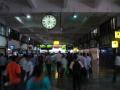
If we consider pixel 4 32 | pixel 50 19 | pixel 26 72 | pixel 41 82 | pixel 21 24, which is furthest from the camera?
pixel 21 24

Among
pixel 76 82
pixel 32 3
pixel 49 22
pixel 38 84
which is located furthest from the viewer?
pixel 49 22

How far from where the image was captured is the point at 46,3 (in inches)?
979

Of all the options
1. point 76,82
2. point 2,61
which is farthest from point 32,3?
point 76,82

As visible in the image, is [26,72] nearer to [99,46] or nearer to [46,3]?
[46,3]

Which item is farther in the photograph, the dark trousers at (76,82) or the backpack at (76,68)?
the dark trousers at (76,82)

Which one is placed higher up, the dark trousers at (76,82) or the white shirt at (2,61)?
the white shirt at (2,61)

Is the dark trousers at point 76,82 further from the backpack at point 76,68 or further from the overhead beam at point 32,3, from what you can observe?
the overhead beam at point 32,3

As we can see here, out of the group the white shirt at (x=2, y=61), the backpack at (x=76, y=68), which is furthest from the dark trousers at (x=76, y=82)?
the white shirt at (x=2, y=61)

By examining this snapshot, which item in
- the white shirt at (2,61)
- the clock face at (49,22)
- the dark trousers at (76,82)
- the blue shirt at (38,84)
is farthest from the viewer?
the clock face at (49,22)

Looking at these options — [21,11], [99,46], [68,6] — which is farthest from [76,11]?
[99,46]

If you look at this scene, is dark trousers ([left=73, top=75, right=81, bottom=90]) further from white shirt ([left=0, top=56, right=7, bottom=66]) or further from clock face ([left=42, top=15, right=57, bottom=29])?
clock face ([left=42, top=15, right=57, bottom=29])

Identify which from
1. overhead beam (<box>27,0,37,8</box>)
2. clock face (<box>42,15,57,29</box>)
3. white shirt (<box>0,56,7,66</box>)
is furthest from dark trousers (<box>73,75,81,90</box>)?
overhead beam (<box>27,0,37,8</box>)

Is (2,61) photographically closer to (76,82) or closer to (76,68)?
→ (76,82)

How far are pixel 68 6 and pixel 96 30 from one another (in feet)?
80.2
